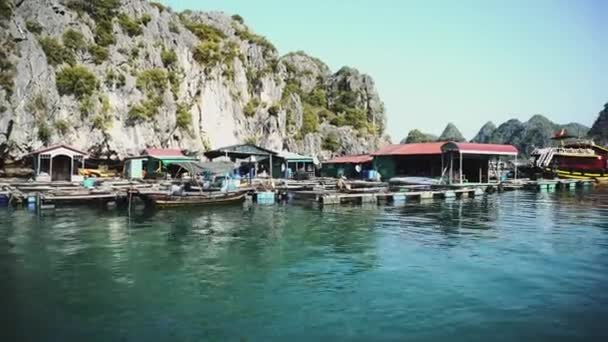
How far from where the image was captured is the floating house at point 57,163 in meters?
36.5

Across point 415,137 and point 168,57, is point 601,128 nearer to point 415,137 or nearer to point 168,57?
point 415,137

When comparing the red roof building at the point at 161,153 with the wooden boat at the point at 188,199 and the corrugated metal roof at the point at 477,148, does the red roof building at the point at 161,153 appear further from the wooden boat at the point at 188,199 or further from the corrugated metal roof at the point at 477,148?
the corrugated metal roof at the point at 477,148

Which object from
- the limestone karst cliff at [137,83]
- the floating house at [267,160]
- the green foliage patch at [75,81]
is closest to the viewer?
the floating house at [267,160]

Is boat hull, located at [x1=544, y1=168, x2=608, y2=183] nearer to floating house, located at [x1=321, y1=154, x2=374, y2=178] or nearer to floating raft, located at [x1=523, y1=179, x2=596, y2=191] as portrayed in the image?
floating raft, located at [x1=523, y1=179, x2=596, y2=191]

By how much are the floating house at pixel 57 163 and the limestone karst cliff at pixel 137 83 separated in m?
4.22

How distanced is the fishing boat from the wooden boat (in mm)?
39650

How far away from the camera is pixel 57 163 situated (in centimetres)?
3844

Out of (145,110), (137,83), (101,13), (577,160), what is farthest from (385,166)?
(101,13)

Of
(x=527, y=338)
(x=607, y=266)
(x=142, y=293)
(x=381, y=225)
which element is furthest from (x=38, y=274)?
(x=607, y=266)

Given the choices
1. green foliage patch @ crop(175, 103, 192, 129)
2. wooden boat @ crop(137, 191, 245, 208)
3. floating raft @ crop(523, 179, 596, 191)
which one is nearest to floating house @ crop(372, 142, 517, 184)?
floating raft @ crop(523, 179, 596, 191)

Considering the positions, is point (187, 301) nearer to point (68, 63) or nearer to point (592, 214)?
point (592, 214)

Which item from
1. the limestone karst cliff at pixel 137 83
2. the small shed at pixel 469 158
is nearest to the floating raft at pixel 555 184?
the small shed at pixel 469 158

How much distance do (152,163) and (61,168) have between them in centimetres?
828

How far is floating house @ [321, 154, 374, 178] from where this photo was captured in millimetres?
51831
